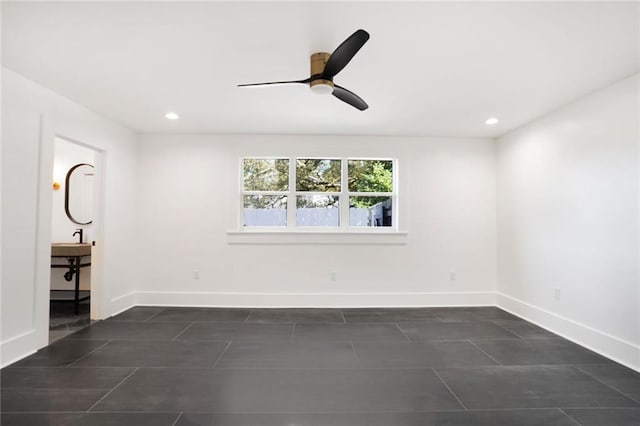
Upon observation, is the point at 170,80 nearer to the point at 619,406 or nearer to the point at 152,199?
the point at 152,199

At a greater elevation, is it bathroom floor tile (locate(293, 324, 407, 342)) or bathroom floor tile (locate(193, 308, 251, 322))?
bathroom floor tile (locate(293, 324, 407, 342))

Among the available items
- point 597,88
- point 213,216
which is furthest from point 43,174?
point 597,88

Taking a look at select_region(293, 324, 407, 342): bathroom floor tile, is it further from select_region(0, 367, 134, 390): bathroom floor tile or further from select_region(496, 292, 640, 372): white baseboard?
select_region(496, 292, 640, 372): white baseboard

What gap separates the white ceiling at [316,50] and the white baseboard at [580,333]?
2269 mm

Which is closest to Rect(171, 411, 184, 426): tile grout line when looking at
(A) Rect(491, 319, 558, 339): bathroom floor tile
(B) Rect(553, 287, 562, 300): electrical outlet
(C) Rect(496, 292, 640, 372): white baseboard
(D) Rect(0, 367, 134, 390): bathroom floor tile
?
(D) Rect(0, 367, 134, 390): bathroom floor tile

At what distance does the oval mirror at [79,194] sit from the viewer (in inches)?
183

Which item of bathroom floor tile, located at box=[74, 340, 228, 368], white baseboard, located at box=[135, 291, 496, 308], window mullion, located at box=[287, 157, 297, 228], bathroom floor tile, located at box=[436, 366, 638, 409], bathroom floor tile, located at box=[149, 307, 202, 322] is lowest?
bathroom floor tile, located at box=[149, 307, 202, 322]

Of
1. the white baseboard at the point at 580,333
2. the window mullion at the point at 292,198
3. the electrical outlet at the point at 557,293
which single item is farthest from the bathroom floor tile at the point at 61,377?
the electrical outlet at the point at 557,293

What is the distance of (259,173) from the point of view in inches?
188

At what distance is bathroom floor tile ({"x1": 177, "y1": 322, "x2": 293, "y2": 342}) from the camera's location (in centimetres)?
329

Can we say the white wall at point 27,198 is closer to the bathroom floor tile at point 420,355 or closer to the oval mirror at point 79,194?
the oval mirror at point 79,194

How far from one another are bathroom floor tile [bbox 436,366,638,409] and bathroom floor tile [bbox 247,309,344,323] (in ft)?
5.55

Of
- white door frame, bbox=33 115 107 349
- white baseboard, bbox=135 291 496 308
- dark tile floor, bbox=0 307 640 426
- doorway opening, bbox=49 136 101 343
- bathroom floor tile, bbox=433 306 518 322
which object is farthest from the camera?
doorway opening, bbox=49 136 101 343

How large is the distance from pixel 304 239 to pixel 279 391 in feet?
8.15
